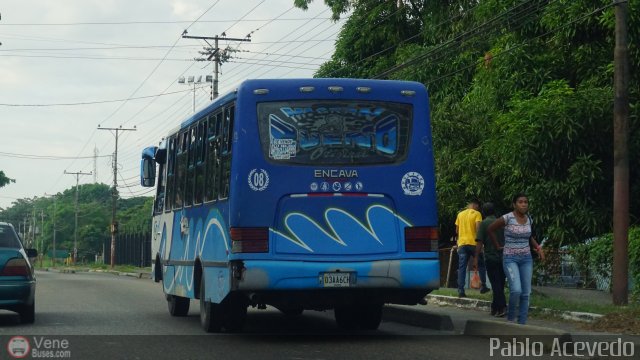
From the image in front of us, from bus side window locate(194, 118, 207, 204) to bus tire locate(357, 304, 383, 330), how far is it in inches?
111

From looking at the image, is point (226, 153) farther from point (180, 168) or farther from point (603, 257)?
point (603, 257)

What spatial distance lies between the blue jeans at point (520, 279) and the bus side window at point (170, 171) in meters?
6.44

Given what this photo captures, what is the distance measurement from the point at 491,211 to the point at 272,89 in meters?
5.19

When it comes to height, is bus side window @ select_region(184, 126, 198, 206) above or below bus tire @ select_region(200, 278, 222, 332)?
above

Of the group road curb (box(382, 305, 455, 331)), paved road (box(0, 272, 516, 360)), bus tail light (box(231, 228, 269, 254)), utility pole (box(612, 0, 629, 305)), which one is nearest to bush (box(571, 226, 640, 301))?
utility pole (box(612, 0, 629, 305))

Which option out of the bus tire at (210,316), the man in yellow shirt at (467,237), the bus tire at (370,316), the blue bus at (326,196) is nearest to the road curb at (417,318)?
the bus tire at (370,316)

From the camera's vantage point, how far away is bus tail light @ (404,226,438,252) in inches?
507

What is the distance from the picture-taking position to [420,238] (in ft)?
42.4

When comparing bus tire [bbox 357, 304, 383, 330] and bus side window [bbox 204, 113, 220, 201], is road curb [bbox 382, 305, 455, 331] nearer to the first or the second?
bus tire [bbox 357, 304, 383, 330]

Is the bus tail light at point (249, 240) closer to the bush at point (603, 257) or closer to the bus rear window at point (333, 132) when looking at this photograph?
the bus rear window at point (333, 132)

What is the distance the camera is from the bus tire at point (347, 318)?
15.1m

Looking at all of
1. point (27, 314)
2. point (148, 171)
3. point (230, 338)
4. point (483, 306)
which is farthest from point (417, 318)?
point (148, 171)

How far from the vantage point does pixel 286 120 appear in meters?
12.9

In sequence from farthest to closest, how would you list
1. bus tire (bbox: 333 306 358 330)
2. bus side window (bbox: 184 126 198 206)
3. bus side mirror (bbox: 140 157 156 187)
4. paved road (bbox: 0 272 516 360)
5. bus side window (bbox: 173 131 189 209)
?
bus side mirror (bbox: 140 157 156 187) < bus side window (bbox: 173 131 189 209) < bus side window (bbox: 184 126 198 206) < bus tire (bbox: 333 306 358 330) < paved road (bbox: 0 272 516 360)
